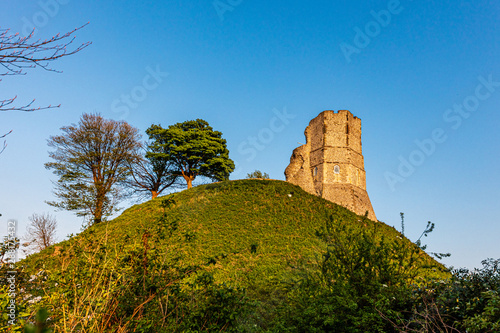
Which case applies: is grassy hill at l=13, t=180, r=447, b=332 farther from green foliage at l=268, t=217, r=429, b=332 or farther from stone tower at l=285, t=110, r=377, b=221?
stone tower at l=285, t=110, r=377, b=221

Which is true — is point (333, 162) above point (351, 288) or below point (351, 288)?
above

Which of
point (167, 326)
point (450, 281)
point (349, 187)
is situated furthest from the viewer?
point (349, 187)

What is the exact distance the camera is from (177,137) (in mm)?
25156

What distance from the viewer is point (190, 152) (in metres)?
25.5

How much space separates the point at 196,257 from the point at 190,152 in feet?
48.8

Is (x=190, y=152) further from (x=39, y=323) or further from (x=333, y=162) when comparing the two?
(x=39, y=323)

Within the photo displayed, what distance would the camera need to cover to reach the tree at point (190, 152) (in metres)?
25.0

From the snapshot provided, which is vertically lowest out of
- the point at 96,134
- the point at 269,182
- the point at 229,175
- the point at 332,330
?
the point at 332,330

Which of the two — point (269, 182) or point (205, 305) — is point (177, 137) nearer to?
point (269, 182)

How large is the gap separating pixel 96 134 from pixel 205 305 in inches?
843

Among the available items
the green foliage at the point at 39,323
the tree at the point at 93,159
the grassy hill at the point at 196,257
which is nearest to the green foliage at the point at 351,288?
the grassy hill at the point at 196,257

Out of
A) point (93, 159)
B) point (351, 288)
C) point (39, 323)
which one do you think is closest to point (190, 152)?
point (93, 159)

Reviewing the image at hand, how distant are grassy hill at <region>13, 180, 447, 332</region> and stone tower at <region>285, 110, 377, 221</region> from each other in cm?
918

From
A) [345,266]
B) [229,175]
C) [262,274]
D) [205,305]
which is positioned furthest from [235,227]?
[229,175]
